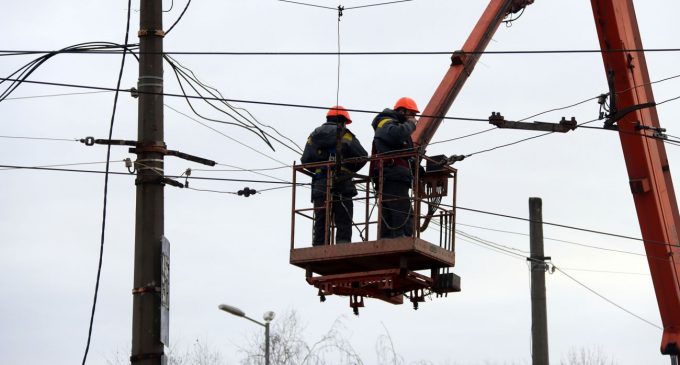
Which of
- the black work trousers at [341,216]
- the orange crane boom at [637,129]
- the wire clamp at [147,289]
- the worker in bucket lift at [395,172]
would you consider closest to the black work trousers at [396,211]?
the worker in bucket lift at [395,172]

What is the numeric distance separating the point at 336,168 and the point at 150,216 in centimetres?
383

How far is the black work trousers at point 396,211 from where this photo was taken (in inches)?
623

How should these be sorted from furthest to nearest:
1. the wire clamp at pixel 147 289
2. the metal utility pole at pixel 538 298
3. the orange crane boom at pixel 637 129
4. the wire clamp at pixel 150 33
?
the metal utility pole at pixel 538 298
the orange crane boom at pixel 637 129
the wire clamp at pixel 150 33
the wire clamp at pixel 147 289

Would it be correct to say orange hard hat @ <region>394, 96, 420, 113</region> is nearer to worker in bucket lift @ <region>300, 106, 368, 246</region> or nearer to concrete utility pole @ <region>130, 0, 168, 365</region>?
worker in bucket lift @ <region>300, 106, 368, 246</region>

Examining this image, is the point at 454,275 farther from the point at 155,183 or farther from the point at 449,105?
the point at 155,183

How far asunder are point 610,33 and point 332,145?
17.7 ft

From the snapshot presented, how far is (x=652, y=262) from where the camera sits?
1891 cm

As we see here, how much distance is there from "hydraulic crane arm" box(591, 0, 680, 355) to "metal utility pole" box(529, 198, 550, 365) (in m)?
1.53

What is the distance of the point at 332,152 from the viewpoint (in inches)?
648

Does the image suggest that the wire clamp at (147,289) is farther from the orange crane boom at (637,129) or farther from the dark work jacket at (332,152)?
the orange crane boom at (637,129)

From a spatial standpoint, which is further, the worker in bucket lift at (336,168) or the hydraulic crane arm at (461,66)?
the hydraulic crane arm at (461,66)

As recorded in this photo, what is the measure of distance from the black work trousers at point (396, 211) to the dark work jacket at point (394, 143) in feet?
0.33

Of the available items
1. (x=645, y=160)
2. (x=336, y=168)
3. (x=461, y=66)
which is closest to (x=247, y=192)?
(x=336, y=168)

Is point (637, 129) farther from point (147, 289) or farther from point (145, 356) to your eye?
point (145, 356)
